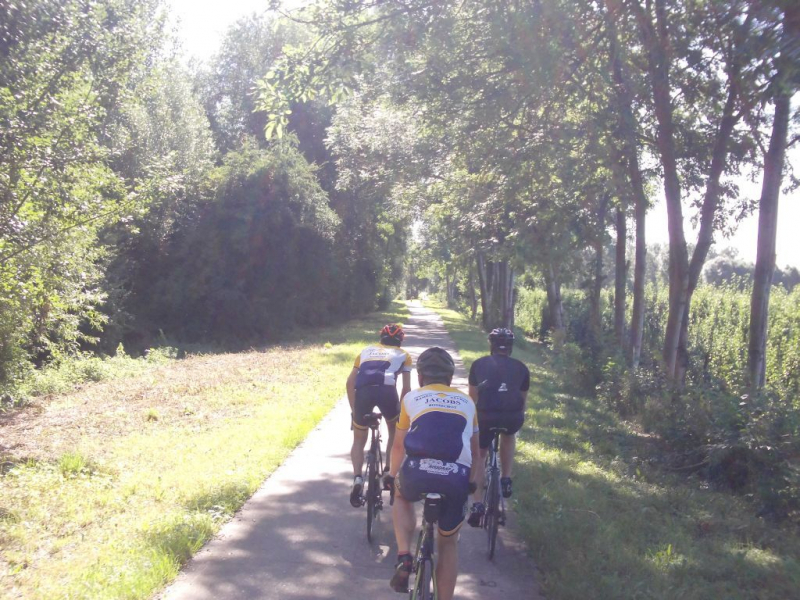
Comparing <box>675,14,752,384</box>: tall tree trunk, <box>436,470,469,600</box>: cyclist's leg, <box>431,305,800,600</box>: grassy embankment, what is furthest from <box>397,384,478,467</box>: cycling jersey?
<box>675,14,752,384</box>: tall tree trunk

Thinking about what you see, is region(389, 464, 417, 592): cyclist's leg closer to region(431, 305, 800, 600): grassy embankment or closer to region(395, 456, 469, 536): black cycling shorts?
region(395, 456, 469, 536): black cycling shorts

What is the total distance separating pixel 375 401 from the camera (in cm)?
626

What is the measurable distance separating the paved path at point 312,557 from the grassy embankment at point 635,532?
0.36 metres

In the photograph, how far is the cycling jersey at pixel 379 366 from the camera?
624cm

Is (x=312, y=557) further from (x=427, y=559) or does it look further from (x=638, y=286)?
(x=638, y=286)

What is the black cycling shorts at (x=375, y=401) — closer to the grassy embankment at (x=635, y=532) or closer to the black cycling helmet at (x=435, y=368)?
the black cycling helmet at (x=435, y=368)

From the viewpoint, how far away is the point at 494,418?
6168mm

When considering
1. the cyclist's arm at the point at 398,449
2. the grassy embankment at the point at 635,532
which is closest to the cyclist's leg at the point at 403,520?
the cyclist's arm at the point at 398,449

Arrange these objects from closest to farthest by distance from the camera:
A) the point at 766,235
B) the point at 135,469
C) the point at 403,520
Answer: the point at 403,520 → the point at 135,469 → the point at 766,235

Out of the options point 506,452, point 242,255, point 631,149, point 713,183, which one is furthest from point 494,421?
point 242,255

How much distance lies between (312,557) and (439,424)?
224 centimetres

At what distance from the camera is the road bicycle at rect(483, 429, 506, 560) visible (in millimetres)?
5996

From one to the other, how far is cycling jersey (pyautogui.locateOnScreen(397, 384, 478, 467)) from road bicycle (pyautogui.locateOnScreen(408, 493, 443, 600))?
26 centimetres

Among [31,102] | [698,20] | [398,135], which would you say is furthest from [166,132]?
[698,20]
